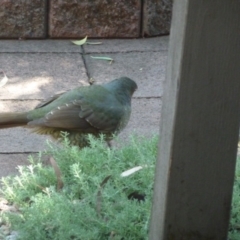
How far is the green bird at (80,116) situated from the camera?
5.11 m

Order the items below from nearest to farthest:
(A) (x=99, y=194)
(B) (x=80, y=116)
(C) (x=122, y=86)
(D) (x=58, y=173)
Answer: (A) (x=99, y=194) < (D) (x=58, y=173) < (B) (x=80, y=116) < (C) (x=122, y=86)

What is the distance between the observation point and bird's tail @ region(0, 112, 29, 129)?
16.8 feet

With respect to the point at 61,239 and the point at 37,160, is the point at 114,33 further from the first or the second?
the point at 61,239

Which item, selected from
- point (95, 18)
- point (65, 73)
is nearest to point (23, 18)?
point (95, 18)

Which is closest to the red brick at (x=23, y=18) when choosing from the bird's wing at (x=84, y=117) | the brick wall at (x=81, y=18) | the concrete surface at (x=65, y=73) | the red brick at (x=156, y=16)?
the brick wall at (x=81, y=18)

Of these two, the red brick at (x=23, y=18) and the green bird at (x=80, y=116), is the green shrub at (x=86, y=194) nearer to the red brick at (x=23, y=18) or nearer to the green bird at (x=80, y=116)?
the green bird at (x=80, y=116)

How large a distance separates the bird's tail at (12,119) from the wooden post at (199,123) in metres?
2.28

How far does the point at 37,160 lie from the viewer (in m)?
5.14

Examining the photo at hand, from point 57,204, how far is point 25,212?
23 cm

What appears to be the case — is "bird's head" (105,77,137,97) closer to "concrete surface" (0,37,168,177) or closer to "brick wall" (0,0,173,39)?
"concrete surface" (0,37,168,177)

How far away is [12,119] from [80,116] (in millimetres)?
458

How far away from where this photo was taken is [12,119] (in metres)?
5.16

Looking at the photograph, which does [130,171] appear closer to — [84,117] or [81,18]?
[84,117]

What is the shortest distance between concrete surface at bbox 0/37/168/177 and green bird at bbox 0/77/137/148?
0.91 feet
